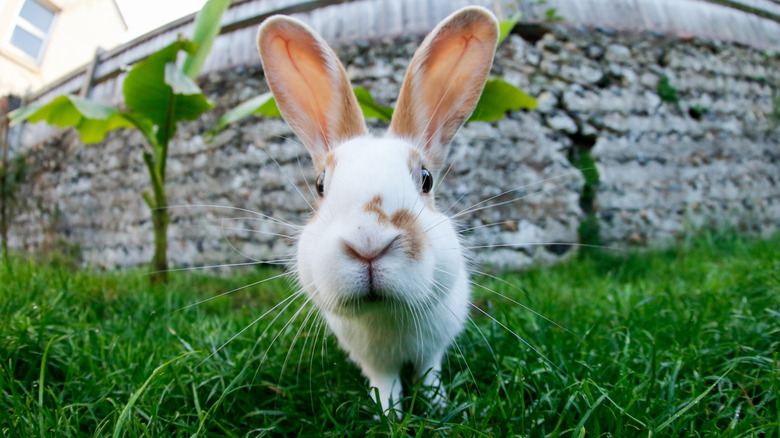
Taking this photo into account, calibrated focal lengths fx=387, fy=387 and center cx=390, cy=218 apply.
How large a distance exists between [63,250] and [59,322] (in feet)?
17.9

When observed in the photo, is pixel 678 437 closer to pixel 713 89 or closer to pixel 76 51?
pixel 713 89

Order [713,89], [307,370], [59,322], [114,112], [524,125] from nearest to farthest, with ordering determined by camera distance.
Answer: [307,370]
[59,322]
[114,112]
[524,125]
[713,89]

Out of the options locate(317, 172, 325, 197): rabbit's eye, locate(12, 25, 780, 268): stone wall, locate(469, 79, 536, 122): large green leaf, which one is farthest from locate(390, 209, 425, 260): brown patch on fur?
locate(12, 25, 780, 268): stone wall

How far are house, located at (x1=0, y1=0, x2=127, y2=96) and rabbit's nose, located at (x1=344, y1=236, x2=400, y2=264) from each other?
622cm

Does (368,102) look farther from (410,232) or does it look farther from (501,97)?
(410,232)

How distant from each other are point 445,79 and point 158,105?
6.30 ft

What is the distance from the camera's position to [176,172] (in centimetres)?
462

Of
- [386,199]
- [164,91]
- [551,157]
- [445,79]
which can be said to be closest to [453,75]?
[445,79]

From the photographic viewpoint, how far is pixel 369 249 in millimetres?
787

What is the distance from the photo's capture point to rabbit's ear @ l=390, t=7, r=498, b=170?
3.83 ft

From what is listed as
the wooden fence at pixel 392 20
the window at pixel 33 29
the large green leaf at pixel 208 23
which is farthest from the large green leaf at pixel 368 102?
the window at pixel 33 29

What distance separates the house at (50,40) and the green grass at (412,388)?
5313mm

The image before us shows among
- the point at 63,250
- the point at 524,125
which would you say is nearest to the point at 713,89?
the point at 524,125

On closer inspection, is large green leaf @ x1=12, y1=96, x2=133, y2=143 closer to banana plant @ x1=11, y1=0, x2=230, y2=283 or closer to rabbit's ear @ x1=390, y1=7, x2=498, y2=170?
banana plant @ x1=11, y1=0, x2=230, y2=283
